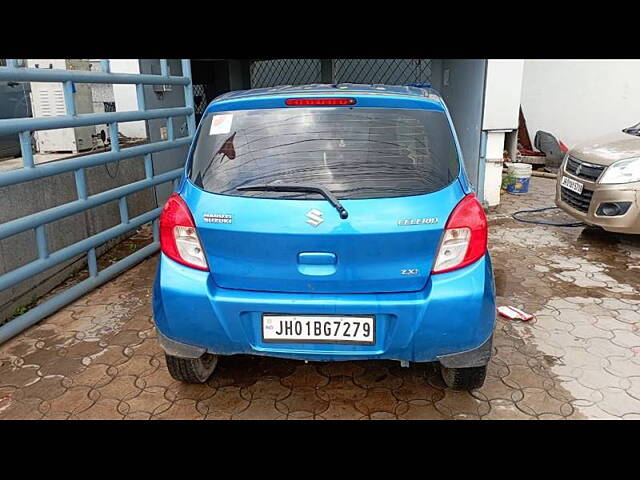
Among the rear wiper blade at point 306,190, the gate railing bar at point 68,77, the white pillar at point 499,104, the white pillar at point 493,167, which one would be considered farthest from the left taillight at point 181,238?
the white pillar at point 493,167

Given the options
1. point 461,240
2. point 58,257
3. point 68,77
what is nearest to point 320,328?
point 461,240

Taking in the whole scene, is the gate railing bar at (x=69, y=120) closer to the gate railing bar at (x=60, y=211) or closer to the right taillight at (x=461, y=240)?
the gate railing bar at (x=60, y=211)

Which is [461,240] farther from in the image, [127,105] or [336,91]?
[127,105]

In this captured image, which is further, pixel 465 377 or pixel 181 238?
pixel 465 377

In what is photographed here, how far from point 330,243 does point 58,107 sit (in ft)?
12.2

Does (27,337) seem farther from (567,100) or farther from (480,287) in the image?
(567,100)

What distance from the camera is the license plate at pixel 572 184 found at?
204 inches

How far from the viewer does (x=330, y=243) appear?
2172mm

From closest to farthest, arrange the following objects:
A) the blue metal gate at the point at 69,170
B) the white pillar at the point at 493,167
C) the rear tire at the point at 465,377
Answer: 1. the rear tire at the point at 465,377
2. the blue metal gate at the point at 69,170
3. the white pillar at the point at 493,167

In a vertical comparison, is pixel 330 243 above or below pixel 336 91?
below

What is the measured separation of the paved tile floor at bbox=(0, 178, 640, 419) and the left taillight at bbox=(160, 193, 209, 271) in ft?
2.67

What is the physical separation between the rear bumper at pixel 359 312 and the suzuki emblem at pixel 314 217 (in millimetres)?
318

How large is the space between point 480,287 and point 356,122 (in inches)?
36.4
